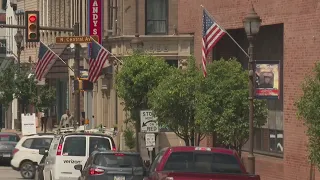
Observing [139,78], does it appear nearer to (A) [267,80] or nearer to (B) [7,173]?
Result: (B) [7,173]

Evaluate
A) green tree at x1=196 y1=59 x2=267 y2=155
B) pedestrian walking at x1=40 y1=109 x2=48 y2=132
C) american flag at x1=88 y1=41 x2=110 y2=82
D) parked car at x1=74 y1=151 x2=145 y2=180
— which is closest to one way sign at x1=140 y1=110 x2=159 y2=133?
american flag at x1=88 y1=41 x2=110 y2=82

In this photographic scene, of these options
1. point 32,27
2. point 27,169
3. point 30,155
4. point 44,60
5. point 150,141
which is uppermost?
point 32,27

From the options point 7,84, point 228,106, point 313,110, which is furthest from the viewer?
point 7,84

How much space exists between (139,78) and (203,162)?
66.5 ft

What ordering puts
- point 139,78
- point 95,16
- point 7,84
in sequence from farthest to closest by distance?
point 7,84
point 95,16
point 139,78

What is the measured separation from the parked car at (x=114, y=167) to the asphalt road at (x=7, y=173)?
47.0ft

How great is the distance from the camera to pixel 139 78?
134ft

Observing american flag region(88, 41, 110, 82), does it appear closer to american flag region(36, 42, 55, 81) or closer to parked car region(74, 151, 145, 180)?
american flag region(36, 42, 55, 81)

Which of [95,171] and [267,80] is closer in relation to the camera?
[95,171]

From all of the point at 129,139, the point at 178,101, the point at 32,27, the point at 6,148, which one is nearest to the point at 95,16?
the point at 129,139

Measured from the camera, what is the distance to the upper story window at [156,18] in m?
50.6

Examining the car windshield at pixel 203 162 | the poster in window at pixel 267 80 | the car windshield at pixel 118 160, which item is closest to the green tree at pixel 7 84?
the poster in window at pixel 267 80

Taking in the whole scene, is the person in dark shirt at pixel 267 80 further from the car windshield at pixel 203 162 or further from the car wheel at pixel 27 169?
the car wheel at pixel 27 169

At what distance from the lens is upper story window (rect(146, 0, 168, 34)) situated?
166 ft
